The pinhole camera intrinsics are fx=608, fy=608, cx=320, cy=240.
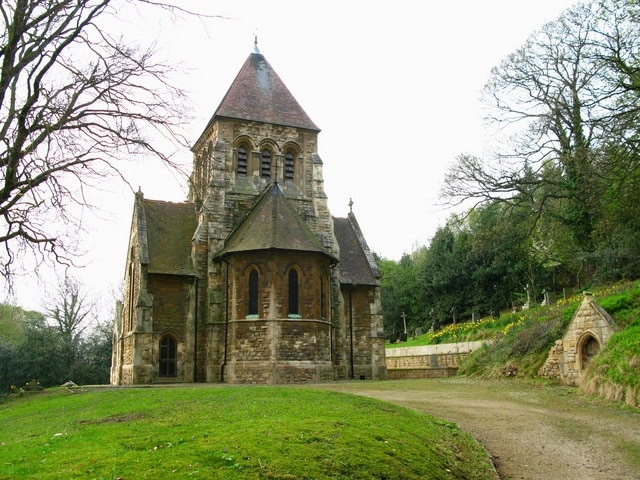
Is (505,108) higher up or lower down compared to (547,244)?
higher up

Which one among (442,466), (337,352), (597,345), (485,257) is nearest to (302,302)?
(337,352)

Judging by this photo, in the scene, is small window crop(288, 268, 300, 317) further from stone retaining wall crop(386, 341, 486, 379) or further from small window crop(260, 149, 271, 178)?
stone retaining wall crop(386, 341, 486, 379)

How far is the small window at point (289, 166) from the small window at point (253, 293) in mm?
7002

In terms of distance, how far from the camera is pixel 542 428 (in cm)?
1252

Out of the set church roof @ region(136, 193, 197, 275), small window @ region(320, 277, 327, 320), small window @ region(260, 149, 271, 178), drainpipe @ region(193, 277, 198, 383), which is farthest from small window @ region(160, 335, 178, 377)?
small window @ region(260, 149, 271, 178)

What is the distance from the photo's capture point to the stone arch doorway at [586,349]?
1916cm

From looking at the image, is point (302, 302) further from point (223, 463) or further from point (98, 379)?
point (98, 379)

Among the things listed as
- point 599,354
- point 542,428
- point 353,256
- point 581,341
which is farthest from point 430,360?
point 542,428

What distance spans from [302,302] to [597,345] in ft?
36.3

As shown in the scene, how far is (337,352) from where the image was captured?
2844cm

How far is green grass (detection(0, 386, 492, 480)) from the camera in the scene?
23.6 feet

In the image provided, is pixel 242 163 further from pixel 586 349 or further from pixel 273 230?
pixel 586 349

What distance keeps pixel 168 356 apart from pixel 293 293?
20.2ft

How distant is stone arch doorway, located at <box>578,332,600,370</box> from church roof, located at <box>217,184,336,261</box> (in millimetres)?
10513
